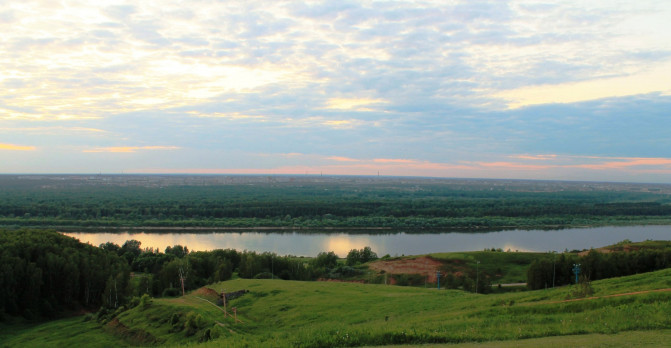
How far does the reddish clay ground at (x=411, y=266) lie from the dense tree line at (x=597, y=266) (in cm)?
850

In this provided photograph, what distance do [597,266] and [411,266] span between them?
45.7 feet

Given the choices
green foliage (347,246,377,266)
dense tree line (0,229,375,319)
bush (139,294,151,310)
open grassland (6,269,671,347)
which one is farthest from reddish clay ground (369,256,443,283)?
bush (139,294,151,310)

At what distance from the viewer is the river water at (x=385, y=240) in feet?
163

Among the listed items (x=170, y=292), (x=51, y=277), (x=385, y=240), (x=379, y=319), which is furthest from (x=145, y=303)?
(x=385, y=240)

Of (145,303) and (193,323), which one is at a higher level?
(193,323)

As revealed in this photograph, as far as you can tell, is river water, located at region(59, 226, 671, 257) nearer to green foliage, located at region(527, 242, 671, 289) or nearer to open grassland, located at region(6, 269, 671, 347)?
green foliage, located at region(527, 242, 671, 289)

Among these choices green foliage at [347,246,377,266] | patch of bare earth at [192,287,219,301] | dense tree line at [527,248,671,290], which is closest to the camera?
patch of bare earth at [192,287,219,301]

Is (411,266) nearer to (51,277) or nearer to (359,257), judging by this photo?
(359,257)

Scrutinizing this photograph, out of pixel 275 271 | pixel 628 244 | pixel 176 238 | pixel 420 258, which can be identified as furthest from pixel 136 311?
pixel 176 238

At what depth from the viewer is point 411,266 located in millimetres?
34875

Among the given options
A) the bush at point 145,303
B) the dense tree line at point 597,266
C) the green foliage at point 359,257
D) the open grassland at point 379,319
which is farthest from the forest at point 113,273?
the green foliage at point 359,257

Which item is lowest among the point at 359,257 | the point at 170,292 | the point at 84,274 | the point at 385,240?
the point at 385,240

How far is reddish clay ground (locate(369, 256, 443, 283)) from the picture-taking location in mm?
33281

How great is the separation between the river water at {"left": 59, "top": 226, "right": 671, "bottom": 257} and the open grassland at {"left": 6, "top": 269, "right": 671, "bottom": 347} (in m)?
27.8
